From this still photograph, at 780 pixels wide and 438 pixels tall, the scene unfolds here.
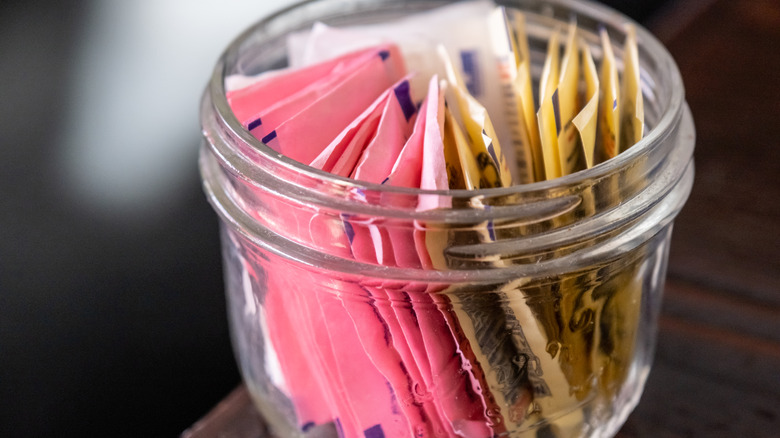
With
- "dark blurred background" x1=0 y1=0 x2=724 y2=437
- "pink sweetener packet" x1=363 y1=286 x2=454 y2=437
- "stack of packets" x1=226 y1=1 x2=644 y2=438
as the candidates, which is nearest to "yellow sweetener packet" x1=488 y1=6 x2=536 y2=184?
"stack of packets" x1=226 y1=1 x2=644 y2=438

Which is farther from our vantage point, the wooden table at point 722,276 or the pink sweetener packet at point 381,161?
the wooden table at point 722,276

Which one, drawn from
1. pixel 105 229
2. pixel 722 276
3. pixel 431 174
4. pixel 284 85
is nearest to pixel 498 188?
pixel 431 174

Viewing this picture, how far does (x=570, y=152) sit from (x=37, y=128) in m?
0.54

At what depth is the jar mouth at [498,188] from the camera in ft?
0.92

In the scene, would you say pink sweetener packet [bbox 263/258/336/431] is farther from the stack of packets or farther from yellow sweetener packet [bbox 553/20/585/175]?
yellow sweetener packet [bbox 553/20/585/175]

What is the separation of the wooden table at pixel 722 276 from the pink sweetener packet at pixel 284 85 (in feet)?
0.58

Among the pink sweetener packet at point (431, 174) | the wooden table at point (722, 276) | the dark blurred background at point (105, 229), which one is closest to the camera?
the pink sweetener packet at point (431, 174)

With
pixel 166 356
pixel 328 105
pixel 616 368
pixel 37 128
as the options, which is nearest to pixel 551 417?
pixel 616 368

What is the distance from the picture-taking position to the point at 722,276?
→ 1.64 ft

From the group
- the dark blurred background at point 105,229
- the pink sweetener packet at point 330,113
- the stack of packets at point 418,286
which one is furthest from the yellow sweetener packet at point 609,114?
the dark blurred background at point 105,229

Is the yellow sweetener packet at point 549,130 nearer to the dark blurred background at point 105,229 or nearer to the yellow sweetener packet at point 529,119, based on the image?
the yellow sweetener packet at point 529,119

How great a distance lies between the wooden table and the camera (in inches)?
16.6

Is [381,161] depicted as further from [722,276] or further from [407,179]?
[722,276]

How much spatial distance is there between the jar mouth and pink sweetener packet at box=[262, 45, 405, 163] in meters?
0.02
